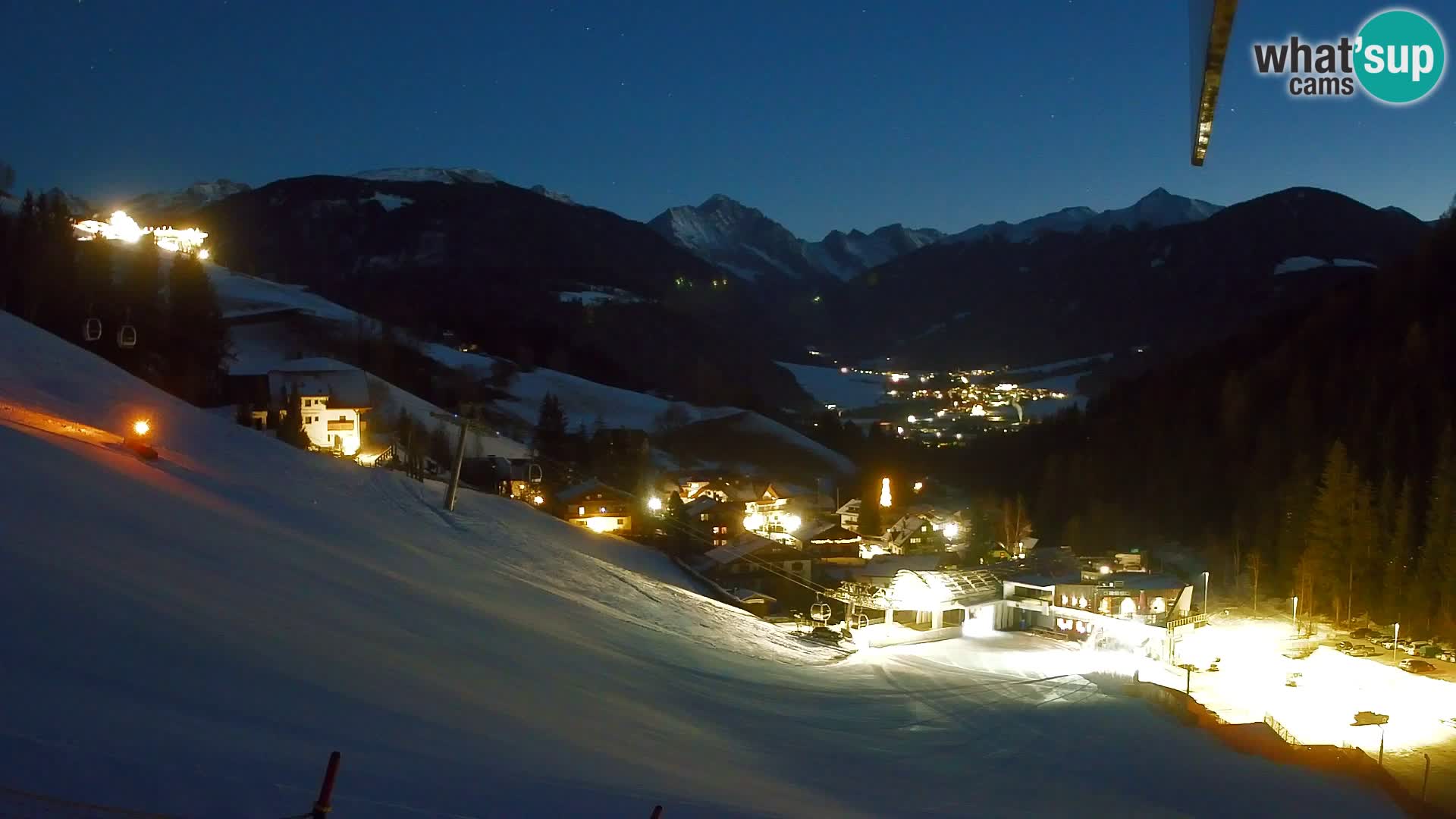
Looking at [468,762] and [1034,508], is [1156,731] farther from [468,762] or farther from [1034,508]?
[1034,508]

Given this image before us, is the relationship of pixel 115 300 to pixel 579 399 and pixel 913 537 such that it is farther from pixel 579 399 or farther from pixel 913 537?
pixel 579 399

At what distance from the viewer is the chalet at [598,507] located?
37781mm

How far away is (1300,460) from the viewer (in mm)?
37969

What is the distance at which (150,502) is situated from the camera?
12289 millimetres

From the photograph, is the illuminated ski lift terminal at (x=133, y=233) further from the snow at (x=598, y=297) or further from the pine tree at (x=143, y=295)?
the snow at (x=598, y=297)

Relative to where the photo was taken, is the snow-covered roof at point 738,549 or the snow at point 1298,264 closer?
the snow-covered roof at point 738,549

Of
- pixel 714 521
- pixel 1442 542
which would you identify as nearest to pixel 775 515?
pixel 714 521

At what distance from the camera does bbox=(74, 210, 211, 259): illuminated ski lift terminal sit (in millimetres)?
54713

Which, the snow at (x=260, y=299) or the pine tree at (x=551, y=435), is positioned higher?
the snow at (x=260, y=299)

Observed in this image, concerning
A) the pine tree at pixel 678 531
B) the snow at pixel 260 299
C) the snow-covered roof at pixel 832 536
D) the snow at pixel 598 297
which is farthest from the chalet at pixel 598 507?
the snow at pixel 598 297

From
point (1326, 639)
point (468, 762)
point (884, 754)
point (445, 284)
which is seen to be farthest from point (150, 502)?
point (445, 284)

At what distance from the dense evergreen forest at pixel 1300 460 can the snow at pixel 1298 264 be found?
125 metres

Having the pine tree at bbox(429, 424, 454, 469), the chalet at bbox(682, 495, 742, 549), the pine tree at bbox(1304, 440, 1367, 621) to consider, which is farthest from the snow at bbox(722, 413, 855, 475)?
the pine tree at bbox(1304, 440, 1367, 621)

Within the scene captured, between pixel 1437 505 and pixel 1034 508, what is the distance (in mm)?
22512
